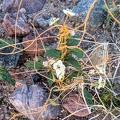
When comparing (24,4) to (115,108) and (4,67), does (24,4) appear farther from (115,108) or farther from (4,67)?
(115,108)

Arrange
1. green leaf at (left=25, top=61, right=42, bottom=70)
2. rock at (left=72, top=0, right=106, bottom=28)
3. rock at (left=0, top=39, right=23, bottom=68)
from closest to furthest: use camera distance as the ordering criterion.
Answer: green leaf at (left=25, top=61, right=42, bottom=70)
rock at (left=0, top=39, right=23, bottom=68)
rock at (left=72, top=0, right=106, bottom=28)

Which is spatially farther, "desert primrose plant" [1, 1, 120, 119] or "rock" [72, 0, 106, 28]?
"rock" [72, 0, 106, 28]

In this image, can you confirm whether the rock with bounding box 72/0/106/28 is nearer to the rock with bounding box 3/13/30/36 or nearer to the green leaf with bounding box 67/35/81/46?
the rock with bounding box 3/13/30/36

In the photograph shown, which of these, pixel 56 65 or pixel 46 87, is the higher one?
pixel 56 65

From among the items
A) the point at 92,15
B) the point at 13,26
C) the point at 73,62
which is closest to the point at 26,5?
the point at 13,26

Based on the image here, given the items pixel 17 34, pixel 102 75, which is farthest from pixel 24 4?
pixel 102 75

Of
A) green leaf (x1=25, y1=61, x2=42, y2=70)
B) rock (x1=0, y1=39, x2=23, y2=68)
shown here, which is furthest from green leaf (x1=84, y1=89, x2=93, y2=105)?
rock (x1=0, y1=39, x2=23, y2=68)

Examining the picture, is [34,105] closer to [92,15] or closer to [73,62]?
[73,62]

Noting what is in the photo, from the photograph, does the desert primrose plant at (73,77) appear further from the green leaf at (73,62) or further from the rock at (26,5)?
the rock at (26,5)
